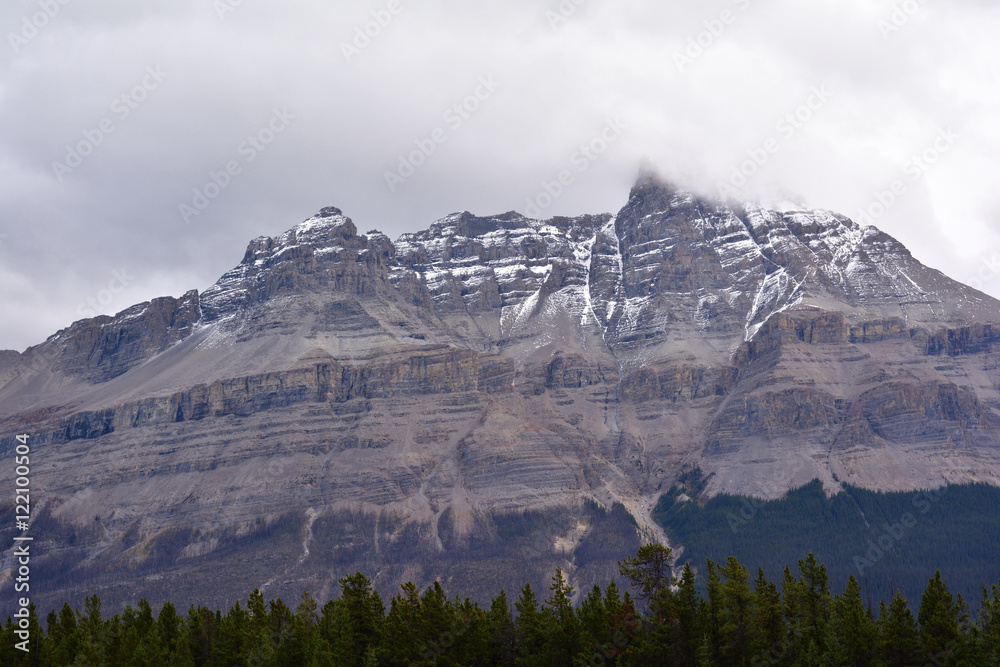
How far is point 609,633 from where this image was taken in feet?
345

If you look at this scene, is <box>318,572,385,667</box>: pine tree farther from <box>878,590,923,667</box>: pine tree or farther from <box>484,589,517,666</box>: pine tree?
<box>878,590,923,667</box>: pine tree

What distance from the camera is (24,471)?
389 feet

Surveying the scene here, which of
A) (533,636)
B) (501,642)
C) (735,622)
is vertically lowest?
(501,642)

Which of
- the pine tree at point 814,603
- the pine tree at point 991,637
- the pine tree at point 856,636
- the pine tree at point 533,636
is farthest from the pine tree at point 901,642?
the pine tree at point 533,636

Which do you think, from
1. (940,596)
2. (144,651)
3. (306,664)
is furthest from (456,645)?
(940,596)

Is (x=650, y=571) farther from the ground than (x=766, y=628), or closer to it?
farther from the ground

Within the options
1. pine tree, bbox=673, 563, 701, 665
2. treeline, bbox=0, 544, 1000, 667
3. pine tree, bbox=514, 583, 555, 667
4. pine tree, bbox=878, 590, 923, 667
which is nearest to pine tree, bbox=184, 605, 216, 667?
treeline, bbox=0, 544, 1000, 667

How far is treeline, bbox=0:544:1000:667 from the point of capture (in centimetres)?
10019

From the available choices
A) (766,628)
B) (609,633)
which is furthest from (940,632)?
(609,633)

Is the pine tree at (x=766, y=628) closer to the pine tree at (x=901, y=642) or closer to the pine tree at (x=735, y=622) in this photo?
the pine tree at (x=735, y=622)

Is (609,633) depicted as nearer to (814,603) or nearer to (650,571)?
(650,571)

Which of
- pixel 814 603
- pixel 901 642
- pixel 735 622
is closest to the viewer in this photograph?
pixel 901 642

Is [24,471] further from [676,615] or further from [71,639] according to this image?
[676,615]

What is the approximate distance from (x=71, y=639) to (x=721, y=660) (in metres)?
70.3
